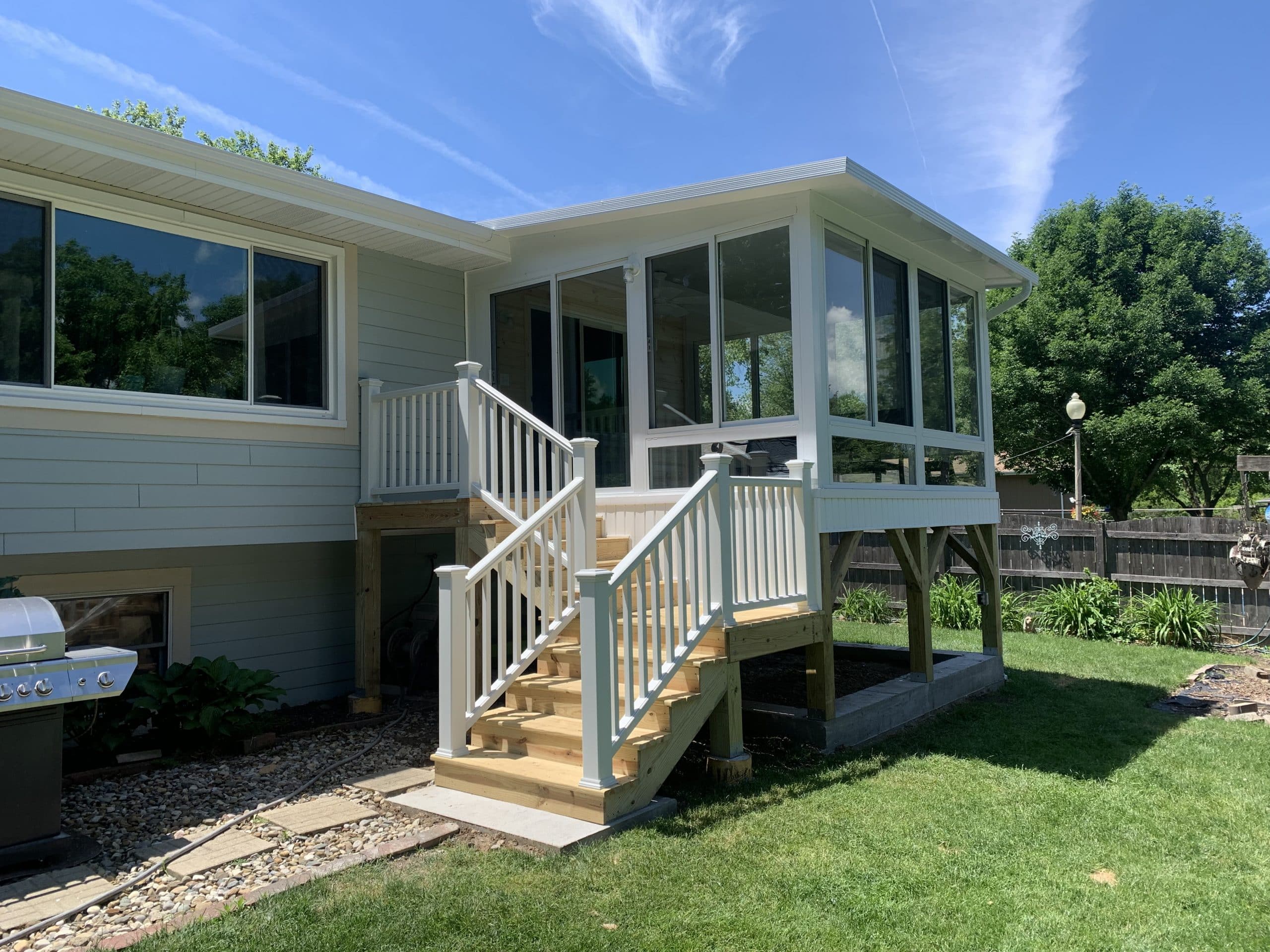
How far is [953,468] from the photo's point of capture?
7773mm

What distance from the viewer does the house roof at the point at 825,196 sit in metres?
5.52

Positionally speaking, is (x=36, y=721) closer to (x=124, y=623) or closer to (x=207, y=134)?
(x=124, y=623)

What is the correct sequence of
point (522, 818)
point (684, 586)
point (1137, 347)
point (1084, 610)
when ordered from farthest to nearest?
point (1137, 347)
point (1084, 610)
point (684, 586)
point (522, 818)

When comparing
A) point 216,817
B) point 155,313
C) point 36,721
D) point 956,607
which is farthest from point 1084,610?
point 36,721

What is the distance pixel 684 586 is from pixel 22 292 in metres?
4.32

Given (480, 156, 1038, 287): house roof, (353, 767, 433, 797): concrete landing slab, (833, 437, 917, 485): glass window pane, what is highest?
(480, 156, 1038, 287): house roof

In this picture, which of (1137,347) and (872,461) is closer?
(872,461)

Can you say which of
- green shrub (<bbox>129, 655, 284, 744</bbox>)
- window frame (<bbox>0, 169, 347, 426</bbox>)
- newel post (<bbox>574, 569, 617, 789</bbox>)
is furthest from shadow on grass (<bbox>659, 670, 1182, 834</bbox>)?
window frame (<bbox>0, 169, 347, 426</bbox>)

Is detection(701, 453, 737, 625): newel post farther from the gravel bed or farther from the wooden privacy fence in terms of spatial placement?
the wooden privacy fence

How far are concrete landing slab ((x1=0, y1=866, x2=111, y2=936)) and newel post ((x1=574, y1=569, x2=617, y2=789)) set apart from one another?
1968 millimetres

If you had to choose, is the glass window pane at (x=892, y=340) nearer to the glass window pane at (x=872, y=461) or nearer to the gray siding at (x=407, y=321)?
the glass window pane at (x=872, y=461)

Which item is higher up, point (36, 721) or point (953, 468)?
point (953, 468)

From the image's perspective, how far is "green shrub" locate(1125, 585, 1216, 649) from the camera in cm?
1003

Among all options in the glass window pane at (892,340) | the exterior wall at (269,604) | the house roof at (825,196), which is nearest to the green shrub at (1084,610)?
the house roof at (825,196)
